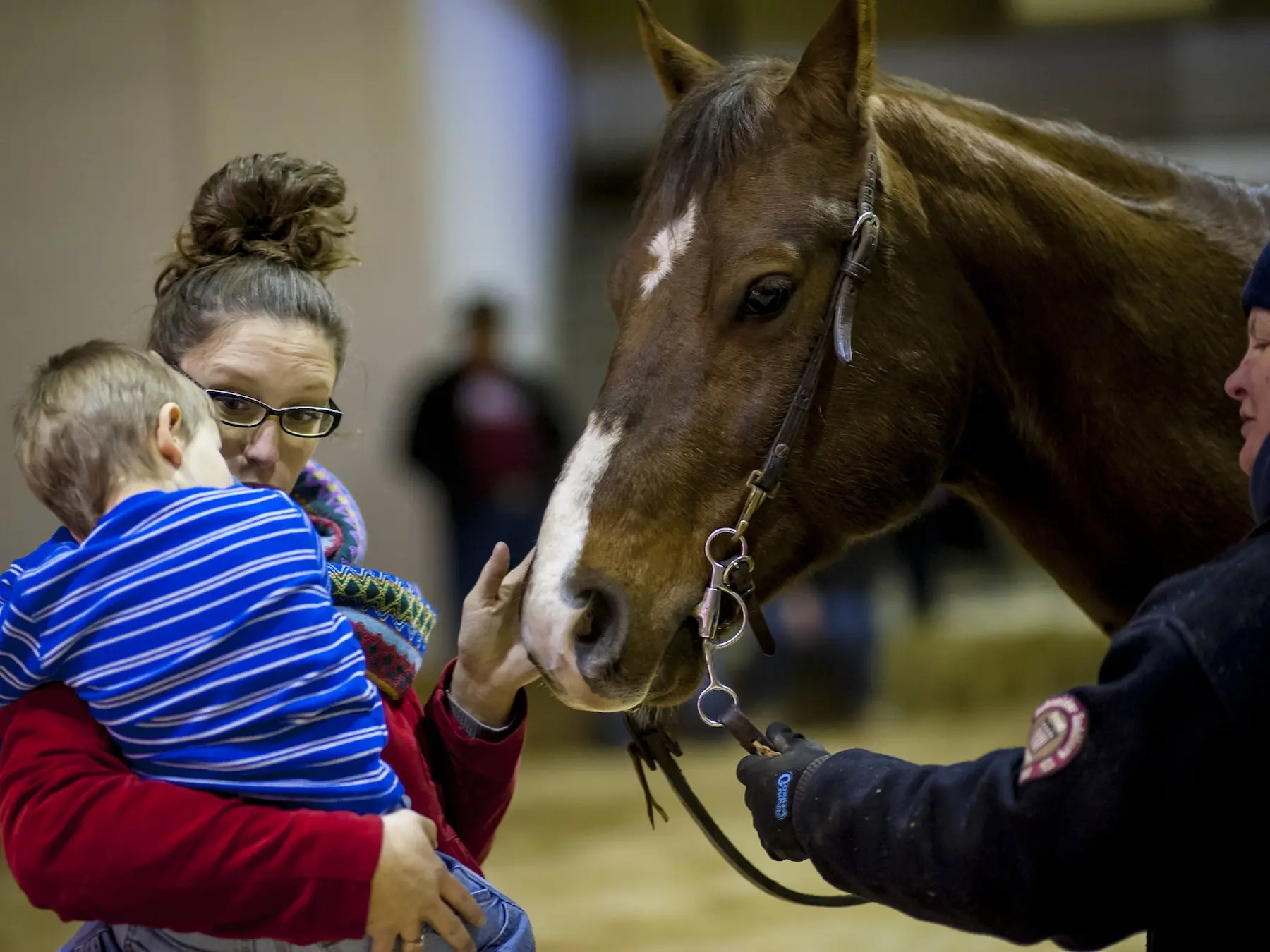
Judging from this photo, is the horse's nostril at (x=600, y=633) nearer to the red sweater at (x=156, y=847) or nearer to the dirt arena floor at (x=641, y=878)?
the red sweater at (x=156, y=847)

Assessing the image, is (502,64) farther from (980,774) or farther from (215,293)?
(980,774)

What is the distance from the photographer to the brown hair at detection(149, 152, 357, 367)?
1075mm

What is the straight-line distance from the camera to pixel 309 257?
1.16 m

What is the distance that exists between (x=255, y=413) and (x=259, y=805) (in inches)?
13.9

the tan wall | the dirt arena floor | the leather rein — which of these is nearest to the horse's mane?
the leather rein

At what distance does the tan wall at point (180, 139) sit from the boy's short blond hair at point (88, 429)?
3076mm

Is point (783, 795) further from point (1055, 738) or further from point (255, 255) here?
point (255, 255)

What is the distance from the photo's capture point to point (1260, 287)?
2.90 ft

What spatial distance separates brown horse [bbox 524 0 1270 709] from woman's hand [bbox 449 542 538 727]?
7cm

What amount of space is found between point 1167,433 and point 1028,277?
0.73ft

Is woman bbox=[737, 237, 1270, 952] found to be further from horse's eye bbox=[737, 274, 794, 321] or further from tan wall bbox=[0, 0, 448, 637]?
tan wall bbox=[0, 0, 448, 637]

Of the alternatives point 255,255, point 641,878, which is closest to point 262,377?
point 255,255

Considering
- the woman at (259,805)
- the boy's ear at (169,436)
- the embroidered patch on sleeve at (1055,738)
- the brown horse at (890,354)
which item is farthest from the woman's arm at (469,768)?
the embroidered patch on sleeve at (1055,738)

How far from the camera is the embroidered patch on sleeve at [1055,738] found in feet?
2.51
